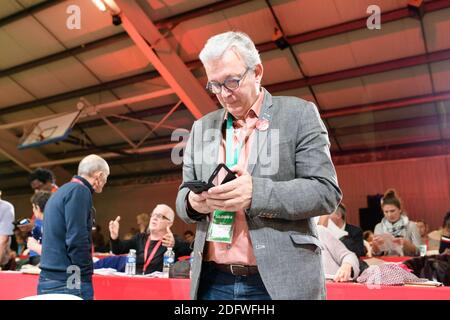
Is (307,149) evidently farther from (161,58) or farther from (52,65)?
(52,65)

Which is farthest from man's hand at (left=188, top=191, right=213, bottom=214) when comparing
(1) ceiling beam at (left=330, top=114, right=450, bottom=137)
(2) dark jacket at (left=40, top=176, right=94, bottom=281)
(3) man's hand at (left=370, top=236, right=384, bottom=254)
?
(1) ceiling beam at (left=330, top=114, right=450, bottom=137)

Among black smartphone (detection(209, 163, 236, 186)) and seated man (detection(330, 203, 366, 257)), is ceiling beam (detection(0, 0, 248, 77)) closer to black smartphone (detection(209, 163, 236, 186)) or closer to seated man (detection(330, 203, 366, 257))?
seated man (detection(330, 203, 366, 257))

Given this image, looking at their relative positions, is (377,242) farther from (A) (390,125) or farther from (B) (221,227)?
(A) (390,125)

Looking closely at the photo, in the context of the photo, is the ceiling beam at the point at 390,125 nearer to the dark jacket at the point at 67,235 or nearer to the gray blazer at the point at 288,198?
the dark jacket at the point at 67,235

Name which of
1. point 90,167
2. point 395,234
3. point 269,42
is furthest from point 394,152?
point 90,167

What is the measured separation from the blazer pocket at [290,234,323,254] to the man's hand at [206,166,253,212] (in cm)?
13

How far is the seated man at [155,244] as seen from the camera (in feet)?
11.2

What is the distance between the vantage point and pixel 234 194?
0.83 meters

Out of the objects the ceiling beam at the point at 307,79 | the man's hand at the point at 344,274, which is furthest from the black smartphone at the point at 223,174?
the ceiling beam at the point at 307,79

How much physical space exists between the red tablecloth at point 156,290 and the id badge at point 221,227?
1288 mm

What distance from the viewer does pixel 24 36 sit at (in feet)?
23.8

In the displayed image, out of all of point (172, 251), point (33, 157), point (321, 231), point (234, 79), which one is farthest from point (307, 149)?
point (33, 157)

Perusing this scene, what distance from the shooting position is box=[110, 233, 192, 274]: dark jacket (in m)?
3.42
